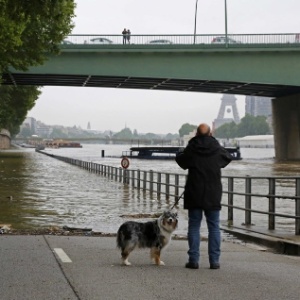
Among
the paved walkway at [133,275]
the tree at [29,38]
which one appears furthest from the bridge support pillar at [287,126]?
the paved walkway at [133,275]

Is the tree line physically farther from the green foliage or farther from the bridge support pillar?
the bridge support pillar

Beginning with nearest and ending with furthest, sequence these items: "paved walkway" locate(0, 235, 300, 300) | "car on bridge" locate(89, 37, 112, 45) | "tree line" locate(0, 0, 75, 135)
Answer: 1. "paved walkway" locate(0, 235, 300, 300)
2. "tree line" locate(0, 0, 75, 135)
3. "car on bridge" locate(89, 37, 112, 45)

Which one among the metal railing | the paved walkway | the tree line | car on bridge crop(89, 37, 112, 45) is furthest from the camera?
car on bridge crop(89, 37, 112, 45)

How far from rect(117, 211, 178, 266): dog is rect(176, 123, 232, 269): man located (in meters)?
0.32

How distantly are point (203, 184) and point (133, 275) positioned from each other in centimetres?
145

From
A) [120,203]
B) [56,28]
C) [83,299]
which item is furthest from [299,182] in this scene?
[56,28]

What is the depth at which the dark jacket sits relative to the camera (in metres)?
8.43

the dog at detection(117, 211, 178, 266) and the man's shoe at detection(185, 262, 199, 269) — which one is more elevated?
the dog at detection(117, 211, 178, 266)

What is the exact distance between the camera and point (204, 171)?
27.8 ft

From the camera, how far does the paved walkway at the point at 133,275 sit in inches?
273

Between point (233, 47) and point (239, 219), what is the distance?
1582 inches

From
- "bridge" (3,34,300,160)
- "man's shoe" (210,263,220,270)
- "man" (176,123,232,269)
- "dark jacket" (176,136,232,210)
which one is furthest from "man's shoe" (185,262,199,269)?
"bridge" (3,34,300,160)

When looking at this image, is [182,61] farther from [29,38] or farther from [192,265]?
[192,265]

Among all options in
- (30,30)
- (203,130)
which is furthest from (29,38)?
(203,130)
